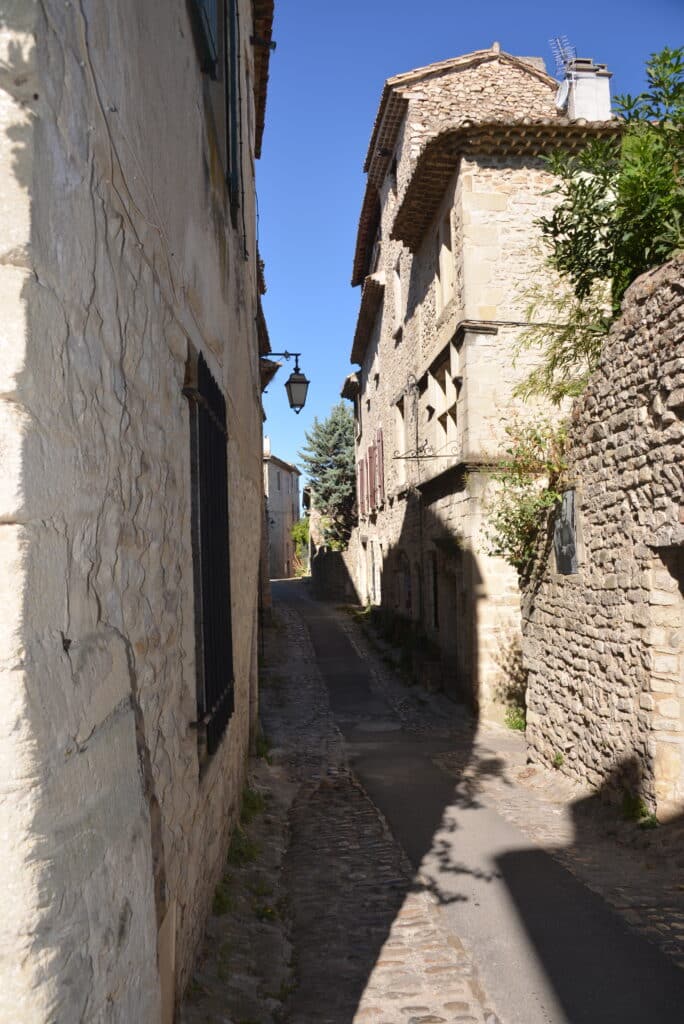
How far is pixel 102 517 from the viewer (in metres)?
1.99

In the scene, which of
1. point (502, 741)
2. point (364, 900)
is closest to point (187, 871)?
point (364, 900)

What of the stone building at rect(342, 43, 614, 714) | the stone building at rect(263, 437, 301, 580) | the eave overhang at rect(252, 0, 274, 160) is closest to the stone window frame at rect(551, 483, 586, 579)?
the stone building at rect(342, 43, 614, 714)

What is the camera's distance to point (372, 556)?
22.5 meters

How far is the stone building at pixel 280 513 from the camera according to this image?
43094mm

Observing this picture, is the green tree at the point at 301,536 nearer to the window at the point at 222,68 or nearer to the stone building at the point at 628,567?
the stone building at the point at 628,567

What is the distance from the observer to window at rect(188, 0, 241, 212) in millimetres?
3846

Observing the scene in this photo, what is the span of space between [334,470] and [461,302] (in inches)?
748

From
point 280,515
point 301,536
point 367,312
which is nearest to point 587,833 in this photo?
point 367,312

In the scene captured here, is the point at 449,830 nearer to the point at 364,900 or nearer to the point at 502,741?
the point at 364,900

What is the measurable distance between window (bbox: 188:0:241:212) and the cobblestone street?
4363 millimetres

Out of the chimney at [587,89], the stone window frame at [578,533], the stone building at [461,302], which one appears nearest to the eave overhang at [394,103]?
the stone building at [461,302]

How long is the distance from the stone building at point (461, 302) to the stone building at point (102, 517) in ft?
26.9

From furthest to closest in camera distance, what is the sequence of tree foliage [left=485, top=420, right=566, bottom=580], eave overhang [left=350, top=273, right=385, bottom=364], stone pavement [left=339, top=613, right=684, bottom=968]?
eave overhang [left=350, top=273, right=385, bottom=364] < tree foliage [left=485, top=420, right=566, bottom=580] < stone pavement [left=339, top=613, right=684, bottom=968]

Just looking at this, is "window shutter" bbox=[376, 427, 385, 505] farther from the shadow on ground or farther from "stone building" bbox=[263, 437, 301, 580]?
"stone building" bbox=[263, 437, 301, 580]
